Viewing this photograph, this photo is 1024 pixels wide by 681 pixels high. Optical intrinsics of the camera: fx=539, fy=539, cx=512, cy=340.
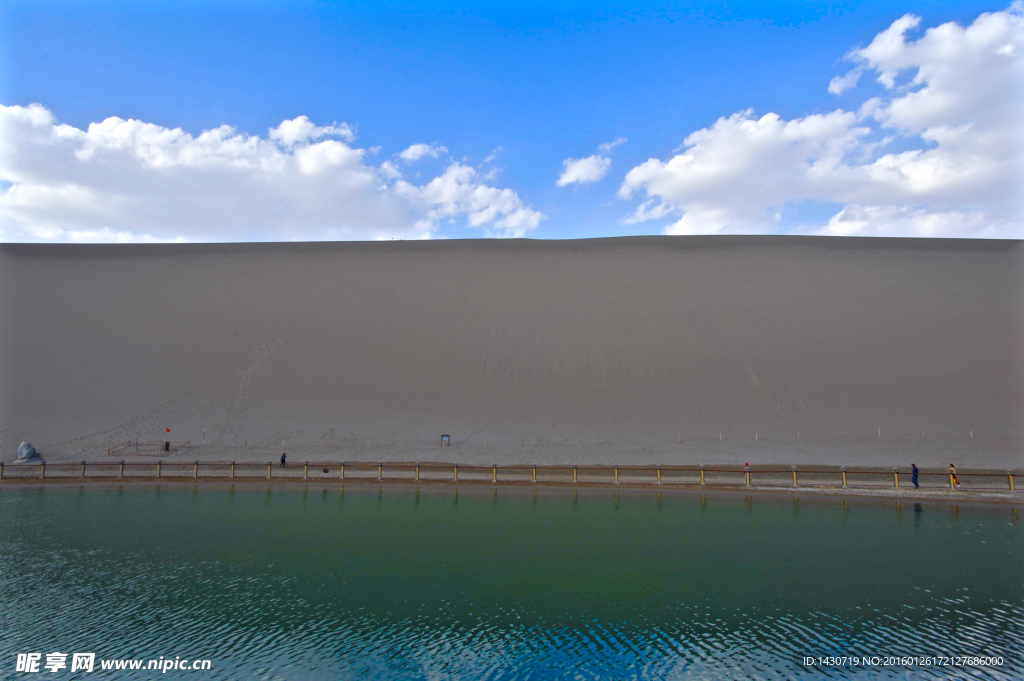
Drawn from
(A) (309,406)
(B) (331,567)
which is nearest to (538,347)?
(A) (309,406)

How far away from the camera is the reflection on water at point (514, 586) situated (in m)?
6.55

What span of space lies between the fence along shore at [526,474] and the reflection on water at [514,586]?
5.22 ft

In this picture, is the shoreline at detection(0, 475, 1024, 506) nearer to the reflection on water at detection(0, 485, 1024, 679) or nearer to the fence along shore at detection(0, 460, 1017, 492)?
the fence along shore at detection(0, 460, 1017, 492)

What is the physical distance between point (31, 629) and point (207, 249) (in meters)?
28.6

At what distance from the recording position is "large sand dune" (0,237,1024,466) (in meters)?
19.5

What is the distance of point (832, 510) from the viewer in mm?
12562

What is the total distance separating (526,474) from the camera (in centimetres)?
1576

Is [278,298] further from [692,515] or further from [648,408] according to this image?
[692,515]

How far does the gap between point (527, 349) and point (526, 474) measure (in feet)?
32.6

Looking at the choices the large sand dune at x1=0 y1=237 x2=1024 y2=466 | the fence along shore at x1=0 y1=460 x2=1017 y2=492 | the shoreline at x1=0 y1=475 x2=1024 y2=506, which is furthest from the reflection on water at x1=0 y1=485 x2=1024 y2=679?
the large sand dune at x1=0 y1=237 x2=1024 y2=466

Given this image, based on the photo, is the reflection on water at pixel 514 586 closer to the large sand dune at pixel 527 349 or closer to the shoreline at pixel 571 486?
the shoreline at pixel 571 486

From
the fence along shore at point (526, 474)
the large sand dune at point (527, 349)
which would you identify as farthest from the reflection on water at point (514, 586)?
the large sand dune at point (527, 349)

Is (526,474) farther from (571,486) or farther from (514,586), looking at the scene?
(514,586)

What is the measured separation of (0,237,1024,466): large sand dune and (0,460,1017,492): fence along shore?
64.7 inches
